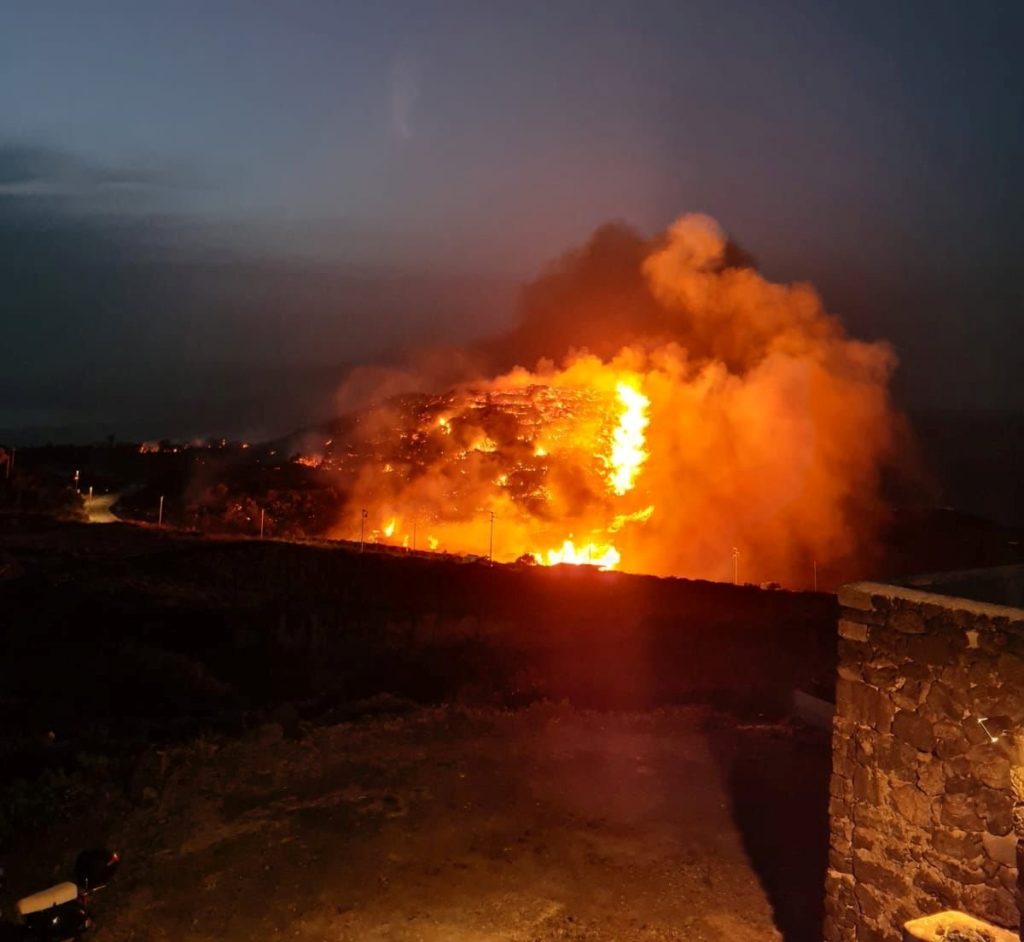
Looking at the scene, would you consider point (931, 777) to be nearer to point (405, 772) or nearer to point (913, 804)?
point (913, 804)

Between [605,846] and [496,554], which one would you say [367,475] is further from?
[605,846]

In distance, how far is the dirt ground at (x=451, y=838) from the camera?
7781mm

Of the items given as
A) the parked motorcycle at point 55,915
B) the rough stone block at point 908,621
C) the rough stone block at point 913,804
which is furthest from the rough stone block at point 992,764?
the parked motorcycle at point 55,915

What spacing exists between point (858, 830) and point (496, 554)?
111ft

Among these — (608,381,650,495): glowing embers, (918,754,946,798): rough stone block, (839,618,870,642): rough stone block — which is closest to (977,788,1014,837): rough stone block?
(918,754,946,798): rough stone block

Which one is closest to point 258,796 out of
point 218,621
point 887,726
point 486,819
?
point 486,819

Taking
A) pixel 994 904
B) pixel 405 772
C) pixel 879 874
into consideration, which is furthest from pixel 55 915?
pixel 994 904

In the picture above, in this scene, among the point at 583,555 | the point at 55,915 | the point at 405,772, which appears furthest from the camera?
the point at 583,555

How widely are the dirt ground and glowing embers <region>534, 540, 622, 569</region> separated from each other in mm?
26650

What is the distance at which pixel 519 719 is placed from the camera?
44.3 feet

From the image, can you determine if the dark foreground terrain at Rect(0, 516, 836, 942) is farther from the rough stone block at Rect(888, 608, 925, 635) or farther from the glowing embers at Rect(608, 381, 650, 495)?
the glowing embers at Rect(608, 381, 650, 495)

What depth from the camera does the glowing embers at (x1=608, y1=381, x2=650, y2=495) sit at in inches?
1796

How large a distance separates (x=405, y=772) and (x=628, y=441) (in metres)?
36.7

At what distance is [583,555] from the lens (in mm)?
40688
